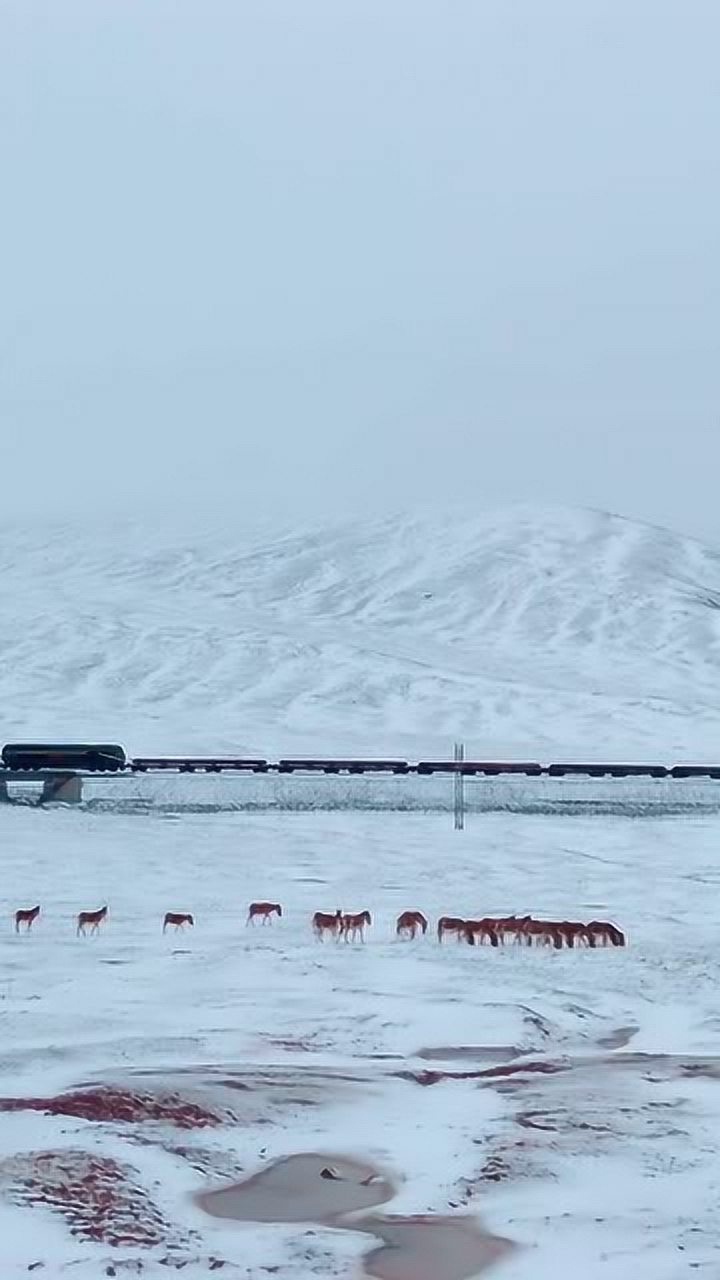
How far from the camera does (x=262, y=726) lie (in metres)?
66.4

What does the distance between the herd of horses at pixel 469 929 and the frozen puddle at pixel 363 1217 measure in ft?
32.6

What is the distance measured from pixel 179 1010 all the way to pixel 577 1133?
582 cm

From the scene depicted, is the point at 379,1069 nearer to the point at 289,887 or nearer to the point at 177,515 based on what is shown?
the point at 289,887

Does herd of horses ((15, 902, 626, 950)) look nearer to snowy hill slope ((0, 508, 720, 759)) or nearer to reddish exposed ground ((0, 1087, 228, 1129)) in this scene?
reddish exposed ground ((0, 1087, 228, 1129))

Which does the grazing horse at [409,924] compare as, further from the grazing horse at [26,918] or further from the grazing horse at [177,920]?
the grazing horse at [26,918]

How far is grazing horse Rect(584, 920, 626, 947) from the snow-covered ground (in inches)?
16.2

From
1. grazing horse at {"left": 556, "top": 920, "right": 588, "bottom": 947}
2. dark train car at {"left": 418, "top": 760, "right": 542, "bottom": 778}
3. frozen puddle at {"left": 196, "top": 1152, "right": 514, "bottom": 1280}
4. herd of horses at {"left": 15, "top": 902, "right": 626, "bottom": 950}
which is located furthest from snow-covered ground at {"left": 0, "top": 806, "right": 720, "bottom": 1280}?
dark train car at {"left": 418, "top": 760, "right": 542, "bottom": 778}

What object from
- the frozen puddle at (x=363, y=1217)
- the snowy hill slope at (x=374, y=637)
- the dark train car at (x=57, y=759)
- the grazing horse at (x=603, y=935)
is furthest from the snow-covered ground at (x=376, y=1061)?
the snowy hill slope at (x=374, y=637)

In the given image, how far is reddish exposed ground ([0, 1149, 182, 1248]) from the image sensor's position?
1000 cm

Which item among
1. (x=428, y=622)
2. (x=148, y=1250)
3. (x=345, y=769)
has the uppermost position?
(x=428, y=622)

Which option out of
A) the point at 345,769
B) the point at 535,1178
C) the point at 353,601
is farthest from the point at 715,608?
the point at 535,1178

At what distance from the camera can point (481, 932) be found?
22.0 metres

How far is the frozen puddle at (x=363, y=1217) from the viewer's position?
976cm

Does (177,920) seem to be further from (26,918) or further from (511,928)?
(511,928)
